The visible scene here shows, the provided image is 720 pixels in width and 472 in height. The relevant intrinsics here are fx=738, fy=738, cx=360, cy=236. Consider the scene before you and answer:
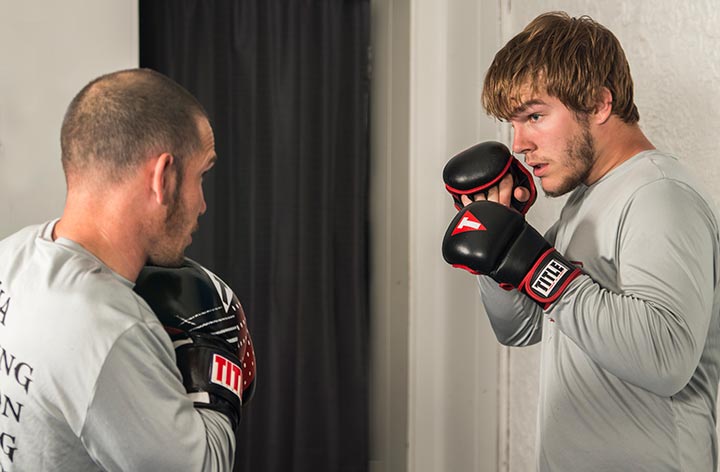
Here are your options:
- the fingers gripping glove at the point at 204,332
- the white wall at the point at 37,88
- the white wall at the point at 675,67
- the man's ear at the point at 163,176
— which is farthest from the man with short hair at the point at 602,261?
the white wall at the point at 37,88

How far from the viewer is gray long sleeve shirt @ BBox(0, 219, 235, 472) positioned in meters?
1.01

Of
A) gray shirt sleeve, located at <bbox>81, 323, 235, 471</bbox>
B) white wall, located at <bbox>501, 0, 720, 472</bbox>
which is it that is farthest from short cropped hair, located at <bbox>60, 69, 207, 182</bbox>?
white wall, located at <bbox>501, 0, 720, 472</bbox>

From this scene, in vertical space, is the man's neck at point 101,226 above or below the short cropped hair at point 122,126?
below

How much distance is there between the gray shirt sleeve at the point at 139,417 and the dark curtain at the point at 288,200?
1663mm

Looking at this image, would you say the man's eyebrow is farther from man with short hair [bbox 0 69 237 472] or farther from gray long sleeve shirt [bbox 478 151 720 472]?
man with short hair [bbox 0 69 237 472]

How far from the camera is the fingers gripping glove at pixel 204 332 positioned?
1.17 meters

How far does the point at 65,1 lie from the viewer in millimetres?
2371

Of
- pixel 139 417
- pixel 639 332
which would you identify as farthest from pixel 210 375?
pixel 639 332

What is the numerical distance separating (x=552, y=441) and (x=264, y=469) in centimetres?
155

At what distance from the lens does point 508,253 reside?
1.36m

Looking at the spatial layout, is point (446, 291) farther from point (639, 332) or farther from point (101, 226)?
point (101, 226)

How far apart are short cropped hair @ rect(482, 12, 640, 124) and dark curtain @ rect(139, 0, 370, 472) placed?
1.38 m

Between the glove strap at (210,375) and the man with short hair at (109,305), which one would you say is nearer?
the man with short hair at (109,305)

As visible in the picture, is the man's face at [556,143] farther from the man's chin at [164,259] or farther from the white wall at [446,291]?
the white wall at [446,291]
